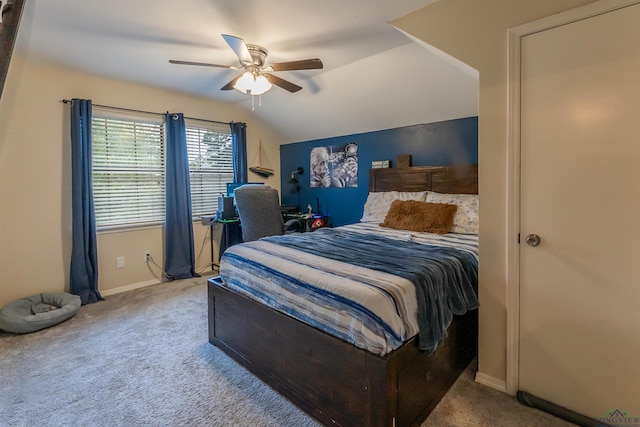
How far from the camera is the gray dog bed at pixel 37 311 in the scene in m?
2.54

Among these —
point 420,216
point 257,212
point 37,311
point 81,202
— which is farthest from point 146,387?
point 420,216

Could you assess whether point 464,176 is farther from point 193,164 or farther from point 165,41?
point 193,164

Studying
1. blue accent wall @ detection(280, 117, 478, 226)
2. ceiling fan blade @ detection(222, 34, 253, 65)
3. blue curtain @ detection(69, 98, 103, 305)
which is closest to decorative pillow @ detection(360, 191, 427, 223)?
blue accent wall @ detection(280, 117, 478, 226)

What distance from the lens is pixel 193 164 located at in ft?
13.9

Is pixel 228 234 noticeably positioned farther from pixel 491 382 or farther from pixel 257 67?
pixel 491 382

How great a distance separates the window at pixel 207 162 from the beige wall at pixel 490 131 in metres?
3.32

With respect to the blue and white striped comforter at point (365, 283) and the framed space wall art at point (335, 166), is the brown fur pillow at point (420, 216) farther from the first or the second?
the framed space wall art at point (335, 166)

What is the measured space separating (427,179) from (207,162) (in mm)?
2987

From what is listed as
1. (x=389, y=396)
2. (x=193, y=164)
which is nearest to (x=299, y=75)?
(x=193, y=164)

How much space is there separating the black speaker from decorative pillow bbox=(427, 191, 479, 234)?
257 cm

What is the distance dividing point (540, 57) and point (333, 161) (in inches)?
118

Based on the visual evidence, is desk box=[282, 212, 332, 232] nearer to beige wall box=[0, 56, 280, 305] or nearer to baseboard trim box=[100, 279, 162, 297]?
baseboard trim box=[100, 279, 162, 297]

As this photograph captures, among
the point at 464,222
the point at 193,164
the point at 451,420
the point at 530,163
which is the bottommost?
the point at 451,420

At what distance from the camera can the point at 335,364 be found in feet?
5.00
